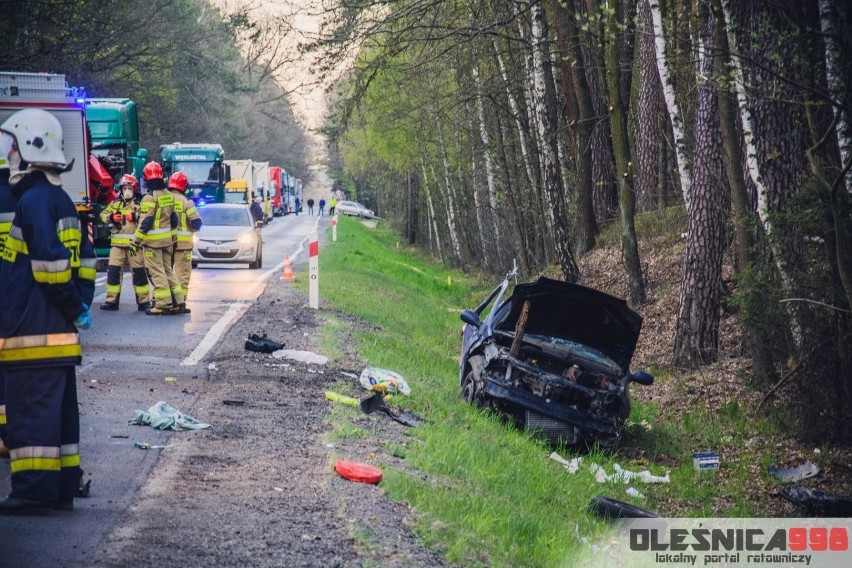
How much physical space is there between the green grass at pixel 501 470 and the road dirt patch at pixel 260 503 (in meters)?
0.26

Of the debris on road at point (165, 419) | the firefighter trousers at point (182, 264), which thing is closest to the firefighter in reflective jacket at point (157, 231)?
the firefighter trousers at point (182, 264)

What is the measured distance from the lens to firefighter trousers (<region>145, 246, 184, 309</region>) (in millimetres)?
16141

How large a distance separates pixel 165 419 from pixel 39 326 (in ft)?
8.44

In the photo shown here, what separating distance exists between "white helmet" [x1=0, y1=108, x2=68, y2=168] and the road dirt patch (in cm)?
203

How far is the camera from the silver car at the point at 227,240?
86.7 ft

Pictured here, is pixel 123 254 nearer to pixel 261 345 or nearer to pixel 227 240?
pixel 261 345

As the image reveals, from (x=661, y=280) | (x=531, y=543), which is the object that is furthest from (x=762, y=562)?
(x=661, y=280)

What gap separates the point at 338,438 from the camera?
8.54m

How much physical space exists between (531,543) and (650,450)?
5154 mm

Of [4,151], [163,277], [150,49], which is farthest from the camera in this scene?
[150,49]

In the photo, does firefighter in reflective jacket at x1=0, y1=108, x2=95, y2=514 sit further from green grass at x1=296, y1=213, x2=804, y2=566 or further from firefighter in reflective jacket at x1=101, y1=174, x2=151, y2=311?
firefighter in reflective jacket at x1=101, y1=174, x2=151, y2=311

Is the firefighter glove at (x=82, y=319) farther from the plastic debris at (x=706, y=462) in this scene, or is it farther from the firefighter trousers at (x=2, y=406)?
the plastic debris at (x=706, y=462)

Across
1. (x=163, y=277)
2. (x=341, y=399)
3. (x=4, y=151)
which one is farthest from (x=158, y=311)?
(x=4, y=151)

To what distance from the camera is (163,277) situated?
16.3 m
